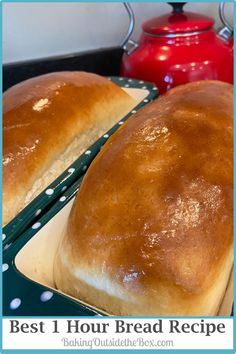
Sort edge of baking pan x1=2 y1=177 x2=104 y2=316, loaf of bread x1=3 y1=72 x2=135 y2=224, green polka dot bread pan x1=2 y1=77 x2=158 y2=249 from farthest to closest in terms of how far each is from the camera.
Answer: loaf of bread x1=3 y1=72 x2=135 y2=224, green polka dot bread pan x1=2 y1=77 x2=158 y2=249, edge of baking pan x1=2 y1=177 x2=104 y2=316

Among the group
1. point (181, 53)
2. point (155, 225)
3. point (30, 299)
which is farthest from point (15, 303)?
point (181, 53)

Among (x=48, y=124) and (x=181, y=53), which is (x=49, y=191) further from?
(x=181, y=53)

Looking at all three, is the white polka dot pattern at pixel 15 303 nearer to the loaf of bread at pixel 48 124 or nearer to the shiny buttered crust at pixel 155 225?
the shiny buttered crust at pixel 155 225

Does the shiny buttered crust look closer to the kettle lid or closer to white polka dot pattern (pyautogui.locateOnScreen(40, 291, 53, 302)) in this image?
white polka dot pattern (pyautogui.locateOnScreen(40, 291, 53, 302))

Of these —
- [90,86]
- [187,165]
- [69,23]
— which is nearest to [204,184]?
[187,165]

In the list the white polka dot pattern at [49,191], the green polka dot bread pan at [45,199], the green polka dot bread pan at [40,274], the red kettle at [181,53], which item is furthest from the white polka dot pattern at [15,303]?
the red kettle at [181,53]

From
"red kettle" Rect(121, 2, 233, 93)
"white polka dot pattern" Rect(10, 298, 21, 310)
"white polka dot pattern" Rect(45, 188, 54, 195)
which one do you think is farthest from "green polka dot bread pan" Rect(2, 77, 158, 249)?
"red kettle" Rect(121, 2, 233, 93)
